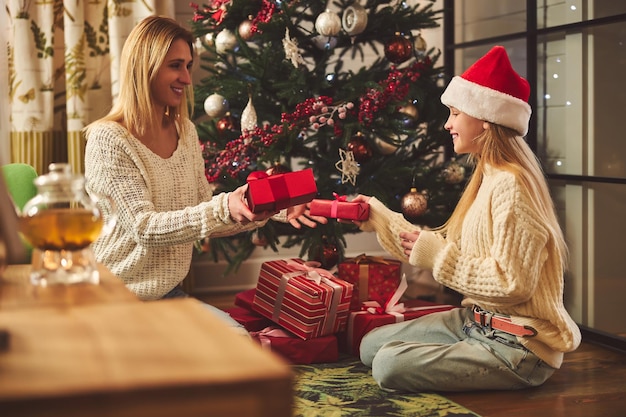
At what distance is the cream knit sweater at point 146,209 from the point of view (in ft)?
6.82

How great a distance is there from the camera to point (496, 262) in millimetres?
2426

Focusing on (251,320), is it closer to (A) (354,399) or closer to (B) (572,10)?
(A) (354,399)

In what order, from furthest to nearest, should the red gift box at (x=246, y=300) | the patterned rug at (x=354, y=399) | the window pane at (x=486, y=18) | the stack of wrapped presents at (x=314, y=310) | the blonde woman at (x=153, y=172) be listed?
the window pane at (x=486, y=18)
the red gift box at (x=246, y=300)
the stack of wrapped presents at (x=314, y=310)
the patterned rug at (x=354, y=399)
the blonde woman at (x=153, y=172)

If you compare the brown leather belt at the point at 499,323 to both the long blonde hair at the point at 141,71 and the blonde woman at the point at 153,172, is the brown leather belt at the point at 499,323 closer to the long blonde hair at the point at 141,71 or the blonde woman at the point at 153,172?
the blonde woman at the point at 153,172

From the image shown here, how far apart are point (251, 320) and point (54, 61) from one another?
1693mm

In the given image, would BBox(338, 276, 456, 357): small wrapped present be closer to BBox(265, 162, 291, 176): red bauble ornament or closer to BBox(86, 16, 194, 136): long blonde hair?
BBox(265, 162, 291, 176): red bauble ornament

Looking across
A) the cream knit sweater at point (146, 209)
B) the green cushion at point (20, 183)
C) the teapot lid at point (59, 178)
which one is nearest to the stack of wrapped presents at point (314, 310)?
the cream knit sweater at point (146, 209)

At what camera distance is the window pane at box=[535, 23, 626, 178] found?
3.02 metres

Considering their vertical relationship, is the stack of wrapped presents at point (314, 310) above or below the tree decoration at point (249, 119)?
below

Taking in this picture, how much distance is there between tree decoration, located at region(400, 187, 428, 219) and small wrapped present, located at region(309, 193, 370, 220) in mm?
A: 549

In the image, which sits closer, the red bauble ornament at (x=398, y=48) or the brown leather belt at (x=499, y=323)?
the brown leather belt at (x=499, y=323)

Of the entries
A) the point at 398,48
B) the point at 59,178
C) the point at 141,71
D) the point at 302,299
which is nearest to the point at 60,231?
the point at 59,178

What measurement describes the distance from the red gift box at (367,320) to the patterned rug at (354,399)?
21 cm

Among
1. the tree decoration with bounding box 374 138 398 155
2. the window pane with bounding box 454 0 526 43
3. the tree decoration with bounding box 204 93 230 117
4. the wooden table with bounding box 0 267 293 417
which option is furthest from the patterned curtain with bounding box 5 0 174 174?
the wooden table with bounding box 0 267 293 417
